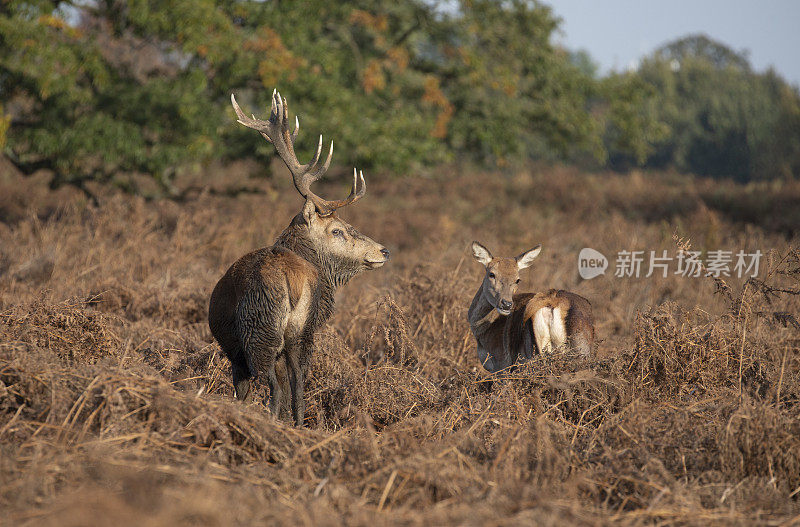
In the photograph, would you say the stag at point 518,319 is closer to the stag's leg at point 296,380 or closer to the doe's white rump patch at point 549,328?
the doe's white rump patch at point 549,328

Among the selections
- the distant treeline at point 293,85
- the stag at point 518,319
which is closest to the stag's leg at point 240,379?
the stag at point 518,319

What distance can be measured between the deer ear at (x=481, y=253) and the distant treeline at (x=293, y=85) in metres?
5.88

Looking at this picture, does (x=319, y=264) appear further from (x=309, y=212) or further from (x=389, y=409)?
(x=389, y=409)

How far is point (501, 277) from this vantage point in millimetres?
7051

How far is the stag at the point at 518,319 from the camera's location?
6461mm

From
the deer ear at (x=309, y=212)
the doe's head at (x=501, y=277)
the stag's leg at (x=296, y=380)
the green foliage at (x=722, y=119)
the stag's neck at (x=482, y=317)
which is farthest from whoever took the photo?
the green foliage at (x=722, y=119)

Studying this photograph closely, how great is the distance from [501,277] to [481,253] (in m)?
0.49

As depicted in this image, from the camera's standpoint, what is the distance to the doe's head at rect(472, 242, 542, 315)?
6.82m

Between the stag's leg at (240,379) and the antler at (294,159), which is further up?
the antler at (294,159)

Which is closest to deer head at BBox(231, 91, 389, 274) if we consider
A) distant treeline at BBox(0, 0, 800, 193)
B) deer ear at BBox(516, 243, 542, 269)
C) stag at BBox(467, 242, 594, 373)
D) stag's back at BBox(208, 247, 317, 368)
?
stag's back at BBox(208, 247, 317, 368)

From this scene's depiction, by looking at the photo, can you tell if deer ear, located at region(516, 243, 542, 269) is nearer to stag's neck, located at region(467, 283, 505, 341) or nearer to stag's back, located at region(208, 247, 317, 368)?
stag's neck, located at region(467, 283, 505, 341)

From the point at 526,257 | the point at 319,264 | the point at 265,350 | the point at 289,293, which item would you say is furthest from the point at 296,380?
the point at 526,257

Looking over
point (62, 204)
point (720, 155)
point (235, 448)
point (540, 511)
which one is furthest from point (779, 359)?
point (720, 155)

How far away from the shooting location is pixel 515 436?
14.6 feet
